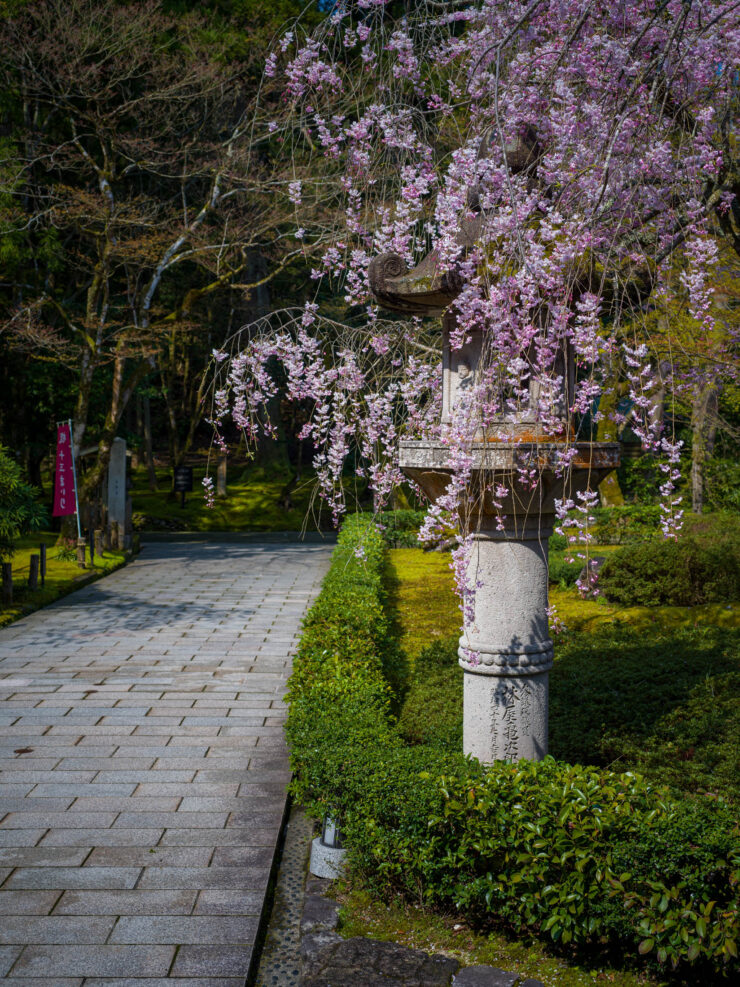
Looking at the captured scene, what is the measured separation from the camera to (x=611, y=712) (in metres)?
6.83

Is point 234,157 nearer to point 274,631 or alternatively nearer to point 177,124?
point 177,124

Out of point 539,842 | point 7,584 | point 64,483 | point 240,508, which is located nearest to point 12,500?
point 7,584

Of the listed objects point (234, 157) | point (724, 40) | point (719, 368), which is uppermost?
point (234, 157)

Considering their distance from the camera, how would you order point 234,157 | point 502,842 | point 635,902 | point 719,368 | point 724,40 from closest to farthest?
point 635,902 → point 502,842 → point 724,40 → point 719,368 → point 234,157

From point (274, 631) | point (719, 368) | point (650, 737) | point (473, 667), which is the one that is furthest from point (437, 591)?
point (473, 667)

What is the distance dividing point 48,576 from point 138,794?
10.4 m

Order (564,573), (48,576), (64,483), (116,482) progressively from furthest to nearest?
(116,482) → (64,483) → (48,576) → (564,573)

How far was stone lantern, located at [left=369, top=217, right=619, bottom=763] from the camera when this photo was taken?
16.4 ft

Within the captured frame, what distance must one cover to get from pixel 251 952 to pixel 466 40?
205 inches

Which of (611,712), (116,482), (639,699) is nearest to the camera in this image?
(611,712)

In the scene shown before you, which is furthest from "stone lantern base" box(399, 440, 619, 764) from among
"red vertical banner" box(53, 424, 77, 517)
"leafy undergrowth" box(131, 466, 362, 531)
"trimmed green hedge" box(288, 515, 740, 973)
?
"leafy undergrowth" box(131, 466, 362, 531)

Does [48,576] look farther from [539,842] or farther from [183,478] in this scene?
[539,842]

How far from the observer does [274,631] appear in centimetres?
1185

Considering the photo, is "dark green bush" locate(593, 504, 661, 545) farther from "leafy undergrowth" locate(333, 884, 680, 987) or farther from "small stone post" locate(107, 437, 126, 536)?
"leafy undergrowth" locate(333, 884, 680, 987)
